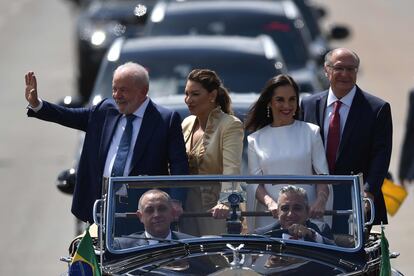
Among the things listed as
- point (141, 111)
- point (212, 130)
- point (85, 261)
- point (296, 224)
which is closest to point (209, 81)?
point (212, 130)

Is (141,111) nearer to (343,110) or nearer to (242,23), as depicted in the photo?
(343,110)

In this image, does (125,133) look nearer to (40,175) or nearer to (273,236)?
(273,236)

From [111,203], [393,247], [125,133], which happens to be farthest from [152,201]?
[393,247]

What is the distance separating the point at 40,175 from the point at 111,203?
10.6m

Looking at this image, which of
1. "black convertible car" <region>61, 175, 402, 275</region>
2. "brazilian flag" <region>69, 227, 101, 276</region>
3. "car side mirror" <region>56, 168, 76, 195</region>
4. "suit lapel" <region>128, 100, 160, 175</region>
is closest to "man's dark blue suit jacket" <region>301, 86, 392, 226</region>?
"black convertible car" <region>61, 175, 402, 275</region>

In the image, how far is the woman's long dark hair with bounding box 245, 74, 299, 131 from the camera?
366 inches

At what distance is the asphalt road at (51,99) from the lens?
1500 cm

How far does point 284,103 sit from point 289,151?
312mm

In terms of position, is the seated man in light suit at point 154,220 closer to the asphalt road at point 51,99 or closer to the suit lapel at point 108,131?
the suit lapel at point 108,131

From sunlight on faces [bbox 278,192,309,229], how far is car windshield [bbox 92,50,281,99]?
5811mm

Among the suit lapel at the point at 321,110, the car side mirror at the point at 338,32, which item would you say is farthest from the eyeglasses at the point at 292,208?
the car side mirror at the point at 338,32

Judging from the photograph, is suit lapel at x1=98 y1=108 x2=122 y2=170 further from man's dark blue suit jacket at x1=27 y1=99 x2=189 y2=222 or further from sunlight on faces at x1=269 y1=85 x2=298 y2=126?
sunlight on faces at x1=269 y1=85 x2=298 y2=126

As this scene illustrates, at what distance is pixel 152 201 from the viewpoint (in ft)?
28.0

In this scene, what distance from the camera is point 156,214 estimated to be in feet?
27.9
